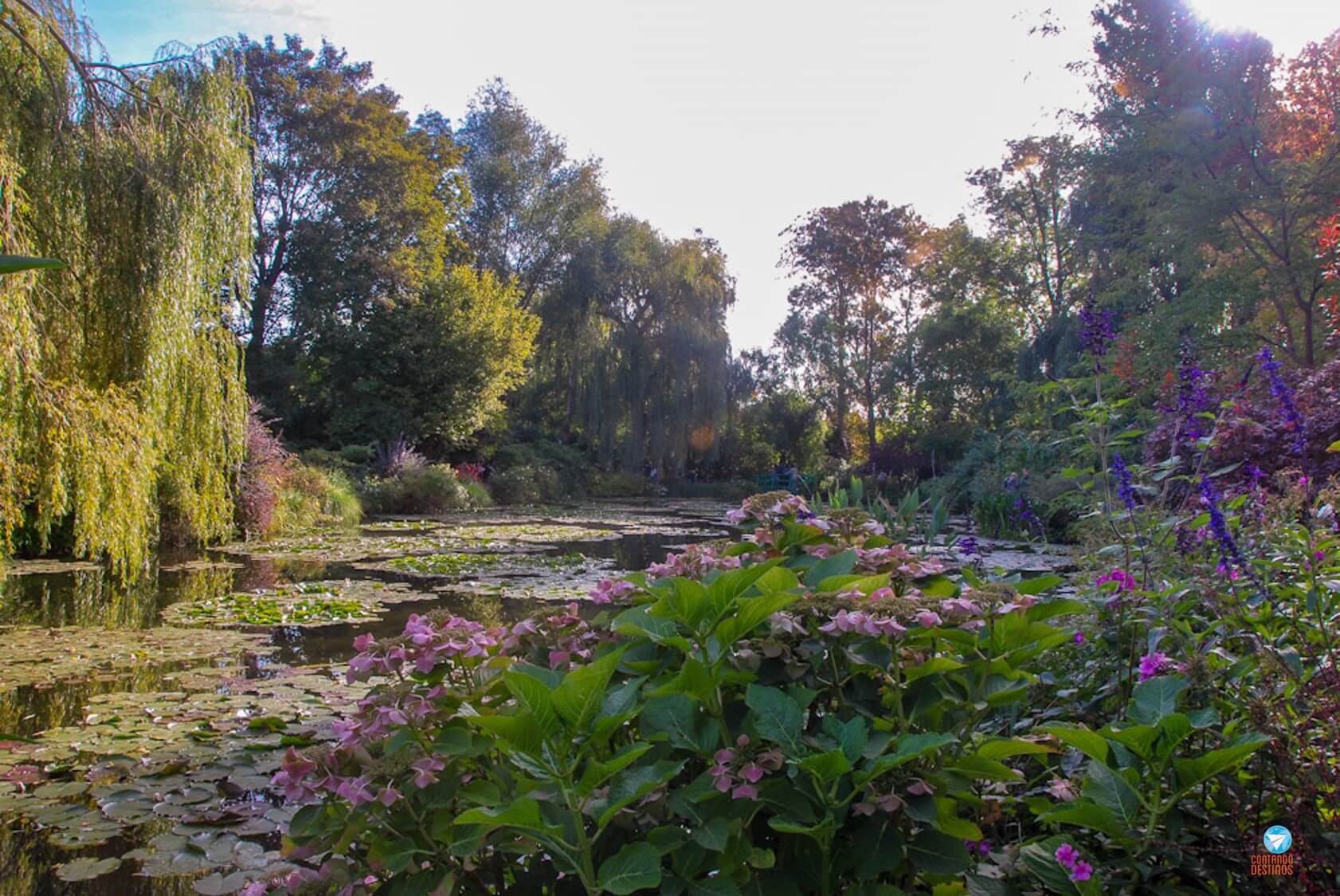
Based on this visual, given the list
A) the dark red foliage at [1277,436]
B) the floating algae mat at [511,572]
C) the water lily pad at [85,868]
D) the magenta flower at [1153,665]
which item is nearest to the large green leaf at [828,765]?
the magenta flower at [1153,665]

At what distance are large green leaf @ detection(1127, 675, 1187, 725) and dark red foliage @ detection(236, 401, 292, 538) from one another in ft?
34.3

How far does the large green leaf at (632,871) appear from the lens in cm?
95

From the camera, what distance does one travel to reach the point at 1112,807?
1.10 meters

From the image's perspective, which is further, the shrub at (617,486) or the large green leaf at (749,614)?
the shrub at (617,486)

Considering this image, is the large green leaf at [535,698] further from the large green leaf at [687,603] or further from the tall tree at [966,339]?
the tall tree at [966,339]

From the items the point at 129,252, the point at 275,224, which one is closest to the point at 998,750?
the point at 129,252

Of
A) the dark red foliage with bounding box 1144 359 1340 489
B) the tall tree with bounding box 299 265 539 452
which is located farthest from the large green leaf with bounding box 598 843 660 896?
the tall tree with bounding box 299 265 539 452

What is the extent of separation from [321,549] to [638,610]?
943 cm

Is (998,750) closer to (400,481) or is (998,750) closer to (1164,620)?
(1164,620)

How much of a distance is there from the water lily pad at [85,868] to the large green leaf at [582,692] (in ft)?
6.34

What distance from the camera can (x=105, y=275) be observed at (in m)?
5.07

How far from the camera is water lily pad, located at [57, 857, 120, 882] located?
213cm

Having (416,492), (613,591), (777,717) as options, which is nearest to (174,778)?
(613,591)

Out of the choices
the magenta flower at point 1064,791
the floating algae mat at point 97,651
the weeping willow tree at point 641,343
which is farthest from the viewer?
the weeping willow tree at point 641,343
